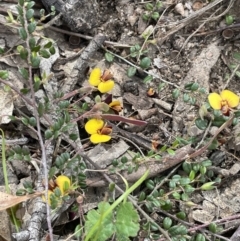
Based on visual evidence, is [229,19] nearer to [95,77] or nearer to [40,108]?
[95,77]

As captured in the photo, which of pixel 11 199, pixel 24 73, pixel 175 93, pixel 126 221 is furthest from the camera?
pixel 175 93

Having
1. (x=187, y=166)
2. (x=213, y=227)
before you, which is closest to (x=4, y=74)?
(x=187, y=166)

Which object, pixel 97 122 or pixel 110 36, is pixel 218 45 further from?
pixel 97 122

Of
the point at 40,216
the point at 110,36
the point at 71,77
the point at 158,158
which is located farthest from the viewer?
the point at 110,36

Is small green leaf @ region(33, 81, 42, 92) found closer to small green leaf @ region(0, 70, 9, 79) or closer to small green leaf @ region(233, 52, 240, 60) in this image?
small green leaf @ region(0, 70, 9, 79)

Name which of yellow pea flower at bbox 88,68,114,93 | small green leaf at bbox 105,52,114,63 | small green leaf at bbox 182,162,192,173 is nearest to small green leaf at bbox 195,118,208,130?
small green leaf at bbox 182,162,192,173

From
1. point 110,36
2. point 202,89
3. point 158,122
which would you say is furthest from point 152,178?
point 110,36
